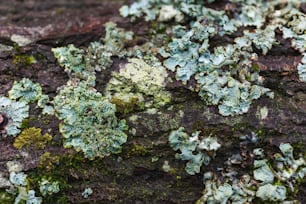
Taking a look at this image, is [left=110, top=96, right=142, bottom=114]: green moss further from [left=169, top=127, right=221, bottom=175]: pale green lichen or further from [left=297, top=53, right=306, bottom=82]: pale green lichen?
[left=297, top=53, right=306, bottom=82]: pale green lichen

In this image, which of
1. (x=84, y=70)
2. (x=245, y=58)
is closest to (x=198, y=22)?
(x=245, y=58)

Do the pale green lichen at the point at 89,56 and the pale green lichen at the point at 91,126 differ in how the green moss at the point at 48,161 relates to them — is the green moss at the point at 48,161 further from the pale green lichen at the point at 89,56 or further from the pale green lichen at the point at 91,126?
the pale green lichen at the point at 89,56

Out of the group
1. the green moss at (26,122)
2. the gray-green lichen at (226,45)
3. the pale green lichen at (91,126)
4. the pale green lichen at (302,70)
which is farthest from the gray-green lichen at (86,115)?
the pale green lichen at (302,70)

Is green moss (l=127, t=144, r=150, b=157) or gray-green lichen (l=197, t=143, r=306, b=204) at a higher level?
green moss (l=127, t=144, r=150, b=157)

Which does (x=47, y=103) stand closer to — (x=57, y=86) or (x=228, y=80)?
(x=57, y=86)

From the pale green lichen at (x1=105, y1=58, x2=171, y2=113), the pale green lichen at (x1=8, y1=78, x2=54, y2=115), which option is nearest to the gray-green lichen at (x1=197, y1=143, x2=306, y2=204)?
the pale green lichen at (x1=105, y1=58, x2=171, y2=113)

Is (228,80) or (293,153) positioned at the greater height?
(228,80)

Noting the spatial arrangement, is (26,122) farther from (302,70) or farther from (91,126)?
(302,70)

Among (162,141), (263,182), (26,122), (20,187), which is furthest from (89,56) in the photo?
(263,182)
